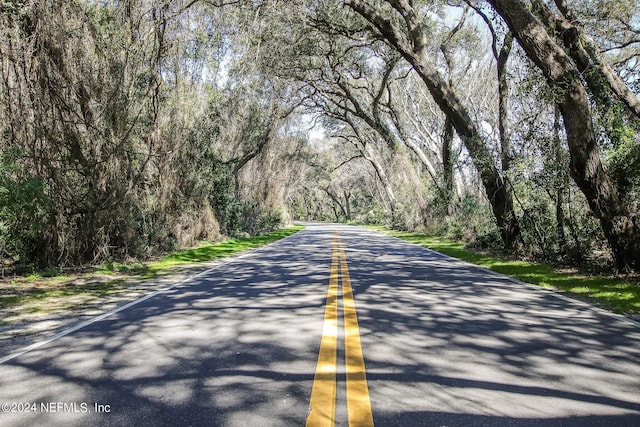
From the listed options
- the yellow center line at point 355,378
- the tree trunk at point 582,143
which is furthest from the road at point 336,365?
the tree trunk at point 582,143

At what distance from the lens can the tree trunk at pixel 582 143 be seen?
981cm

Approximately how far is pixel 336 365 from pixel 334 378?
343mm

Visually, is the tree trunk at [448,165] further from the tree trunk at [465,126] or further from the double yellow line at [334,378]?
the double yellow line at [334,378]

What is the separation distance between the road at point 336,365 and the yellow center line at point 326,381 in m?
0.02

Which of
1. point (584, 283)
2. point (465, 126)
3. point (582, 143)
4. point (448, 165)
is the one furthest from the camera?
point (448, 165)

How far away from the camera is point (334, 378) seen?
13.0 feet

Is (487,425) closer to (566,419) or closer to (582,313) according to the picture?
(566,419)

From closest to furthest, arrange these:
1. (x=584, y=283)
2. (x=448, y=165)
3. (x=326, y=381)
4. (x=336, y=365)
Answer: (x=326, y=381) < (x=336, y=365) < (x=584, y=283) < (x=448, y=165)

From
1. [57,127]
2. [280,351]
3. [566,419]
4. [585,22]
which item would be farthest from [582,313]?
[585,22]

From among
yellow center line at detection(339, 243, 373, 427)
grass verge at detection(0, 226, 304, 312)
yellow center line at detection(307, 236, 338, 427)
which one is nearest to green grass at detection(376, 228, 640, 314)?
yellow center line at detection(339, 243, 373, 427)

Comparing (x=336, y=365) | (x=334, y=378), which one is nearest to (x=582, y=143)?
(x=336, y=365)

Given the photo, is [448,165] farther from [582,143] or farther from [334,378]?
[334,378]

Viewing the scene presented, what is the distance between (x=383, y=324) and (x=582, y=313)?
2.97 metres

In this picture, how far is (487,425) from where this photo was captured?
124 inches
